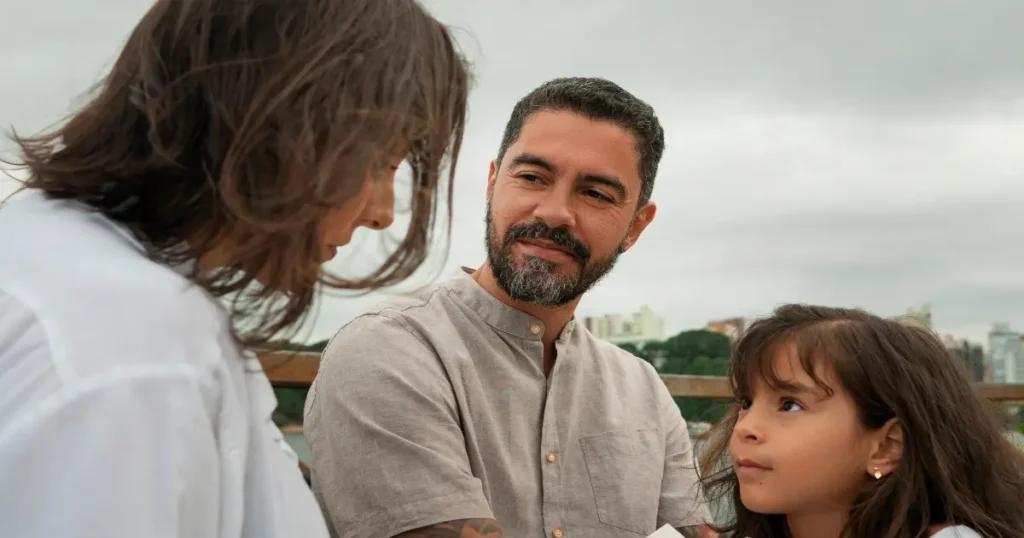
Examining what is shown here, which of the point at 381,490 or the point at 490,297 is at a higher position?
the point at 490,297

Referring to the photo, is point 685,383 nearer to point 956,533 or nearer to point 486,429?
point 486,429

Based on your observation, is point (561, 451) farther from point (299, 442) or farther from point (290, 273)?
point (290, 273)

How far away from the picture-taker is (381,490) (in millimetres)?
1825

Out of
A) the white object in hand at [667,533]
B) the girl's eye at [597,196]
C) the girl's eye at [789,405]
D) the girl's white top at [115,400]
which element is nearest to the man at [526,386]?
the girl's eye at [597,196]

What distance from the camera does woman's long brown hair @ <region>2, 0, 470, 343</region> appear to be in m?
0.95

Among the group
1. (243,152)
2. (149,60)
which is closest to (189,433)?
(243,152)

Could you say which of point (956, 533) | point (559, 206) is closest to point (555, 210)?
point (559, 206)

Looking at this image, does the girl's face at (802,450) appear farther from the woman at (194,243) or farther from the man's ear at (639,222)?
the woman at (194,243)

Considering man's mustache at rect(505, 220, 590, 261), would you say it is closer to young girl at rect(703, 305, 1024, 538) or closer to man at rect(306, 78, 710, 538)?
man at rect(306, 78, 710, 538)

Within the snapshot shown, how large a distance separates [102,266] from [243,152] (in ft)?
0.55

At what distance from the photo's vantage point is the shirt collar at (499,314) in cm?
225

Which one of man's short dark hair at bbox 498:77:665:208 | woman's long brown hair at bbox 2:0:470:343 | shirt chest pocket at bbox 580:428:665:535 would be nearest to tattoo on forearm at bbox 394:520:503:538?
shirt chest pocket at bbox 580:428:665:535

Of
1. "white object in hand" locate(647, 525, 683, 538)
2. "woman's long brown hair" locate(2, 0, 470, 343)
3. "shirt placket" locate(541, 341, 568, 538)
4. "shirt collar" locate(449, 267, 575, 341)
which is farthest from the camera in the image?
"shirt collar" locate(449, 267, 575, 341)

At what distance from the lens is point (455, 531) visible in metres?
1.80
